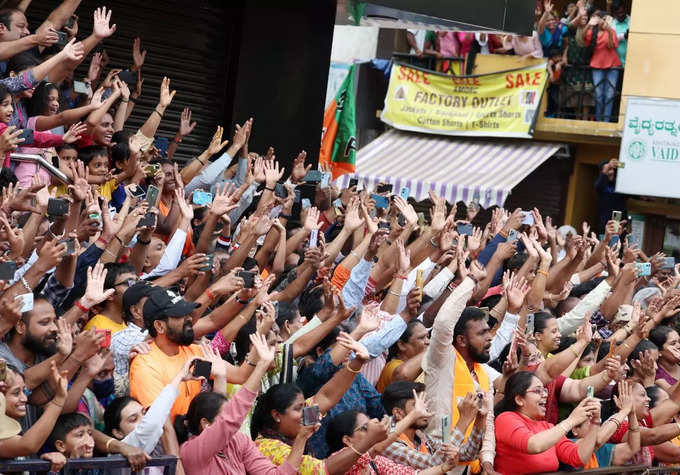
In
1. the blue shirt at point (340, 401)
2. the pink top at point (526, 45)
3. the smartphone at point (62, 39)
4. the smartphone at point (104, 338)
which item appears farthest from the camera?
the pink top at point (526, 45)

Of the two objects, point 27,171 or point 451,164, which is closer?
point 27,171

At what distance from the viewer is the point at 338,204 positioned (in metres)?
10.6

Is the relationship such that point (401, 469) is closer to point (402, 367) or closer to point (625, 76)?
point (402, 367)

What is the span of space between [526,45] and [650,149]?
2895 mm

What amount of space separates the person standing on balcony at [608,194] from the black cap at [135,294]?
37.6ft

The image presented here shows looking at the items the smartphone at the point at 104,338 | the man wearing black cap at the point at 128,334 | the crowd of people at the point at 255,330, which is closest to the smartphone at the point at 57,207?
the crowd of people at the point at 255,330

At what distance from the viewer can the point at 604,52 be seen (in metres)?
17.8

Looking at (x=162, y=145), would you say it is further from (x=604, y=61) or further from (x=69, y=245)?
(x=604, y=61)

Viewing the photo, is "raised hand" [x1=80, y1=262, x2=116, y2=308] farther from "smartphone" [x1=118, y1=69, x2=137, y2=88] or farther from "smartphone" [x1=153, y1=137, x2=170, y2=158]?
"smartphone" [x1=118, y1=69, x2=137, y2=88]

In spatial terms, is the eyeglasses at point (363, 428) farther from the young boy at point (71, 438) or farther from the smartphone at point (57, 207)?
the smartphone at point (57, 207)

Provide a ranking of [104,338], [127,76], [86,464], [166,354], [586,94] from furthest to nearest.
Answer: [586,94] < [127,76] < [166,354] < [104,338] < [86,464]

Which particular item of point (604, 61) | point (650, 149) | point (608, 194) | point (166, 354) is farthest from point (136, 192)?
point (604, 61)

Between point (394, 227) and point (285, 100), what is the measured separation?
7.86ft

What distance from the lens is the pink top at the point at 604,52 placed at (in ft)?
58.2
